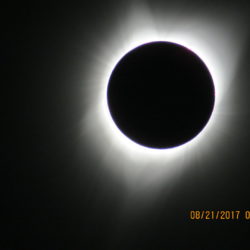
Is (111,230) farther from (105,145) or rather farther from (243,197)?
(243,197)

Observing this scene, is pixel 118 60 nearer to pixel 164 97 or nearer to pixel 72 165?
pixel 164 97

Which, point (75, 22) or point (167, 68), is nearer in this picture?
point (167, 68)

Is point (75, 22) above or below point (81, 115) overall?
above

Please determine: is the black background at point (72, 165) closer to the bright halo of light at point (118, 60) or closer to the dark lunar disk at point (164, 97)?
the bright halo of light at point (118, 60)

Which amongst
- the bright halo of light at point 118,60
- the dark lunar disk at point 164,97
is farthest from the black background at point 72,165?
the dark lunar disk at point 164,97

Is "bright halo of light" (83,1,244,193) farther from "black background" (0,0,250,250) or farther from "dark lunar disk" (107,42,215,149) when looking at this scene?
"dark lunar disk" (107,42,215,149)

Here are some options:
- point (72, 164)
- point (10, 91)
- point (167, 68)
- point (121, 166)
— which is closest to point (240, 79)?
point (167, 68)

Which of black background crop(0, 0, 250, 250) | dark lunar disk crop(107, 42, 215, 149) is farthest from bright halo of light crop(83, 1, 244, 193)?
dark lunar disk crop(107, 42, 215, 149)

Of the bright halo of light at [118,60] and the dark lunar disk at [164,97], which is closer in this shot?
the dark lunar disk at [164,97]
